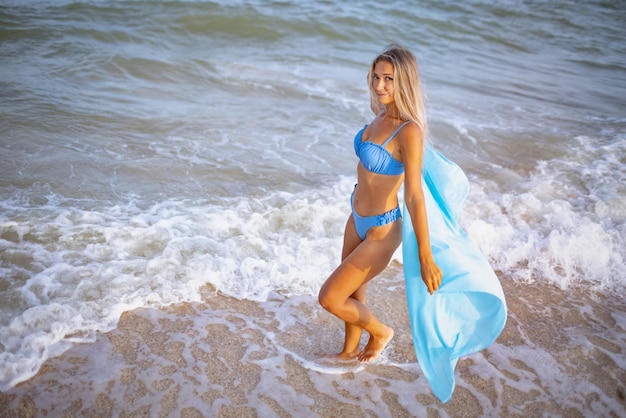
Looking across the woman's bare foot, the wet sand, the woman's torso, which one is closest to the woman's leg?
the woman's torso

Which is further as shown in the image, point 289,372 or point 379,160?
point 289,372

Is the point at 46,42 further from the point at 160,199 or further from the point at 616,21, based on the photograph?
the point at 616,21

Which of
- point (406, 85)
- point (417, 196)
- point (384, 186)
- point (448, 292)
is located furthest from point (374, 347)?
point (406, 85)

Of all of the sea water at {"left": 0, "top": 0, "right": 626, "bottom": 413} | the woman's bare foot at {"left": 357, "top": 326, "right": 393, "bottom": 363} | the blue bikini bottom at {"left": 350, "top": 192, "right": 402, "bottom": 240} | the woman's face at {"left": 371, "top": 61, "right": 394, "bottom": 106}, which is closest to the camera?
the woman's face at {"left": 371, "top": 61, "right": 394, "bottom": 106}

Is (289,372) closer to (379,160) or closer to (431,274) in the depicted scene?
(431,274)

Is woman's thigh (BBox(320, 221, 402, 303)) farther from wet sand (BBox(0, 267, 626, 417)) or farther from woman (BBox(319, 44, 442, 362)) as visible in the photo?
wet sand (BBox(0, 267, 626, 417))

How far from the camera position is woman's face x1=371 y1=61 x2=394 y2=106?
9.75 feet

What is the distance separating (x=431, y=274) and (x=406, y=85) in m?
1.06

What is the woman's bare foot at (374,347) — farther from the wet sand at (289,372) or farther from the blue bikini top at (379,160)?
the blue bikini top at (379,160)

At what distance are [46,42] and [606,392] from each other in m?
10.8

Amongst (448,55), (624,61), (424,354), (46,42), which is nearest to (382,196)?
(424,354)

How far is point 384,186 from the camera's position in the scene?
3.15 meters

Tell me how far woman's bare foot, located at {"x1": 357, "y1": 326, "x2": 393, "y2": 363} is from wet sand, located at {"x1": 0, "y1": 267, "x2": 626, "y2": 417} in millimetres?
67

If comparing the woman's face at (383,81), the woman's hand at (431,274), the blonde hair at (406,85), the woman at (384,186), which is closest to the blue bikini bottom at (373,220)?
the woman at (384,186)
